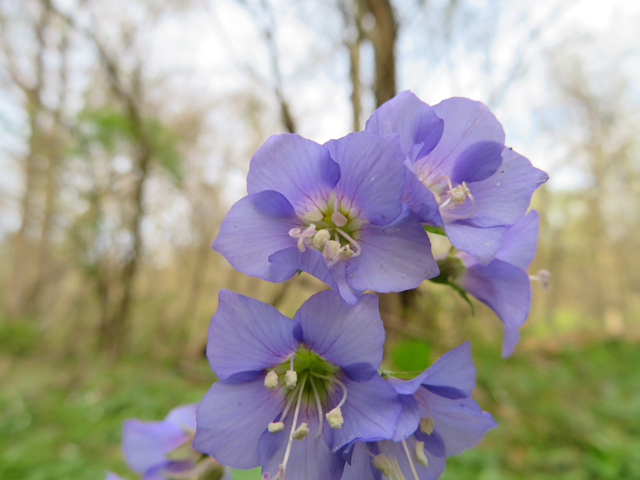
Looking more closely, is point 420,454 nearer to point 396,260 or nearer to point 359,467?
point 359,467

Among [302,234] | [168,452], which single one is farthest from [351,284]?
[168,452]

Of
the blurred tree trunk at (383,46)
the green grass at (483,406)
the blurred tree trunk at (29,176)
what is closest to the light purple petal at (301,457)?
the green grass at (483,406)

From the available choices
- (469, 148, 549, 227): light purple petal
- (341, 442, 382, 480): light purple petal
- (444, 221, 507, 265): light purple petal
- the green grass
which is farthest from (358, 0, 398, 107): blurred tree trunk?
(341, 442, 382, 480): light purple petal

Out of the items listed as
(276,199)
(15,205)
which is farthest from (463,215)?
(15,205)

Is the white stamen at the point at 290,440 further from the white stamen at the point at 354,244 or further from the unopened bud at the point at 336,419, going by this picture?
the white stamen at the point at 354,244

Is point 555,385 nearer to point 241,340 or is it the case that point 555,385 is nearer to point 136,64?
point 241,340
